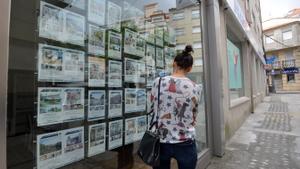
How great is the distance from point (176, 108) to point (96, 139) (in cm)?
78

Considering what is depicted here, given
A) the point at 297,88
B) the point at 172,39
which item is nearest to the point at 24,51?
the point at 172,39

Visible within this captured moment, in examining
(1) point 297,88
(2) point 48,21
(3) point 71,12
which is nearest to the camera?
(2) point 48,21

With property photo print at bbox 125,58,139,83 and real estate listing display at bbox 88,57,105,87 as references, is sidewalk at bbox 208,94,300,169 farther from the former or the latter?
real estate listing display at bbox 88,57,105,87

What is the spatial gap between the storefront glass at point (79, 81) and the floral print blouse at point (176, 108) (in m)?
0.56

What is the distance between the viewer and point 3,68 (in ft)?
3.91

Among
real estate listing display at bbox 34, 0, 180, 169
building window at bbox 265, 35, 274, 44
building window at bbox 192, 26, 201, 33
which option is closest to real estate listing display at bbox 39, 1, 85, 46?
real estate listing display at bbox 34, 0, 180, 169

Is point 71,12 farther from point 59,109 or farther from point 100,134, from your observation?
point 100,134

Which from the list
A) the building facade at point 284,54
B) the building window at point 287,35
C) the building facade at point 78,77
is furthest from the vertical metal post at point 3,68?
the building window at point 287,35

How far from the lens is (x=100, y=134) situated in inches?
81.3

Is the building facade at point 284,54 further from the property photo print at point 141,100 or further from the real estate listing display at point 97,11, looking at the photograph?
the real estate listing display at point 97,11

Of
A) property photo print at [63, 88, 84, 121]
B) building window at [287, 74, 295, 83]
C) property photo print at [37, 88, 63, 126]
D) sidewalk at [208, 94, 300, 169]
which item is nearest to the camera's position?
property photo print at [37, 88, 63, 126]

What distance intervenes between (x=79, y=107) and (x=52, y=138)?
321mm

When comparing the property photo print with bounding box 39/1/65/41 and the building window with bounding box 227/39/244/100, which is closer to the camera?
the property photo print with bounding box 39/1/65/41

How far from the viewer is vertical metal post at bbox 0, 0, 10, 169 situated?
1.17 m
